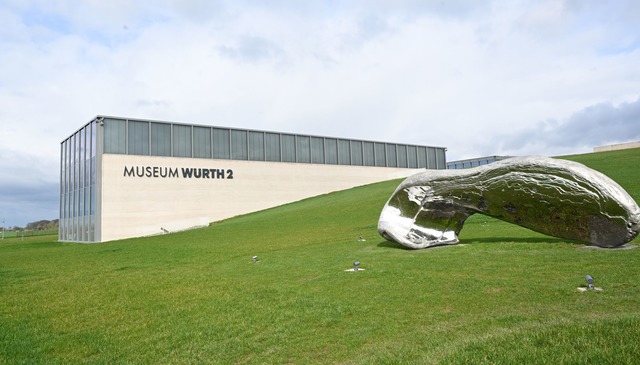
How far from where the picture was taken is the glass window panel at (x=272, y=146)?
5338cm

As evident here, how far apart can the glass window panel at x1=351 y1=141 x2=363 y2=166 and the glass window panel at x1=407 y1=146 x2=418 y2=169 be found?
28.2ft

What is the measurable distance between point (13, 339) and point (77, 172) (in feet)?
139

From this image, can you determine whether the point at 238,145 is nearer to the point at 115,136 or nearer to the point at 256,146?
the point at 256,146

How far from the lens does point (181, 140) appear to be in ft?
153

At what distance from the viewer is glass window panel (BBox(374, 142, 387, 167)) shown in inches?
2482

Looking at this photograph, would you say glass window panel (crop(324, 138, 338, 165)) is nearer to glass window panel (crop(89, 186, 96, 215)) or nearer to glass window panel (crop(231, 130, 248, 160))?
glass window panel (crop(231, 130, 248, 160))

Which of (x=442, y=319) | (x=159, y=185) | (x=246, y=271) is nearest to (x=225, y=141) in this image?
(x=159, y=185)

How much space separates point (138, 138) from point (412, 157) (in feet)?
124

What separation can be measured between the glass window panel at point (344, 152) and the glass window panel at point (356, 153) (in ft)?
1.95

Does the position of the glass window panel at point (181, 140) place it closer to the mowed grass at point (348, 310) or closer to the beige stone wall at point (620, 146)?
the mowed grass at point (348, 310)

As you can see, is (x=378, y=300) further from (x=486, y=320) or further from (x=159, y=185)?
(x=159, y=185)

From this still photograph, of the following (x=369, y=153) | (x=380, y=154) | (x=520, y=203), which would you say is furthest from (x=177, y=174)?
(x=520, y=203)

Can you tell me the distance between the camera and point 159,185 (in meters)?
44.3

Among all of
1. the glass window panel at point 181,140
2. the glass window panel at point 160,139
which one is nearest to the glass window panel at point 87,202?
the glass window panel at point 160,139
